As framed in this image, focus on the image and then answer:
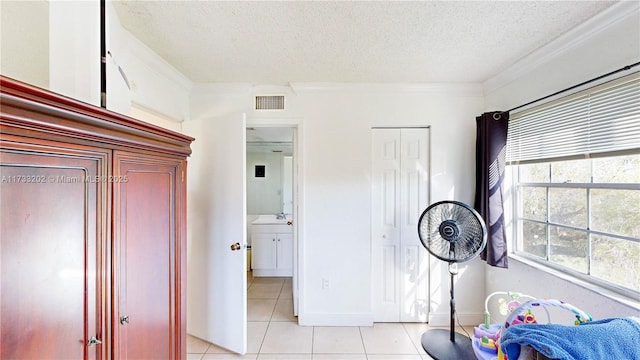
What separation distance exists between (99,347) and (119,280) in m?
0.17

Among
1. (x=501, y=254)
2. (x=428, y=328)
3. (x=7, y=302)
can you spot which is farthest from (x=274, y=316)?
(x=7, y=302)

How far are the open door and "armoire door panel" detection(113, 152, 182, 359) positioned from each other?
3.35 ft

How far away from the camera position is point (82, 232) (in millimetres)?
668

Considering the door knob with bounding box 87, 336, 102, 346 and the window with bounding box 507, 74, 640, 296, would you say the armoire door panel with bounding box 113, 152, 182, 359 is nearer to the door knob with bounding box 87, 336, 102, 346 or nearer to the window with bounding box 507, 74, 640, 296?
the door knob with bounding box 87, 336, 102, 346

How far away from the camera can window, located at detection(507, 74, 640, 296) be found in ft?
4.55

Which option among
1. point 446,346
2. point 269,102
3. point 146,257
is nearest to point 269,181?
point 269,102

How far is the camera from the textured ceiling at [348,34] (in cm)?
140

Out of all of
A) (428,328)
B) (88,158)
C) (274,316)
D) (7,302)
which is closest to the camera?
(7,302)

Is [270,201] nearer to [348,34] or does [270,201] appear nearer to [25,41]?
[348,34]

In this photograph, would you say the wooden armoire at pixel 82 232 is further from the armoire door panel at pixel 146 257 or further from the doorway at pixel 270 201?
the doorway at pixel 270 201

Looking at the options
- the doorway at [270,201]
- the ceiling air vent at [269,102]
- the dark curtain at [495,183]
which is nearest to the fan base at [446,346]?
the dark curtain at [495,183]

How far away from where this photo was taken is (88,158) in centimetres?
68

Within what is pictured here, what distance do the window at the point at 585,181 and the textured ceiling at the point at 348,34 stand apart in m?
0.49

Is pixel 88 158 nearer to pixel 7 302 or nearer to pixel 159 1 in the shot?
pixel 7 302
